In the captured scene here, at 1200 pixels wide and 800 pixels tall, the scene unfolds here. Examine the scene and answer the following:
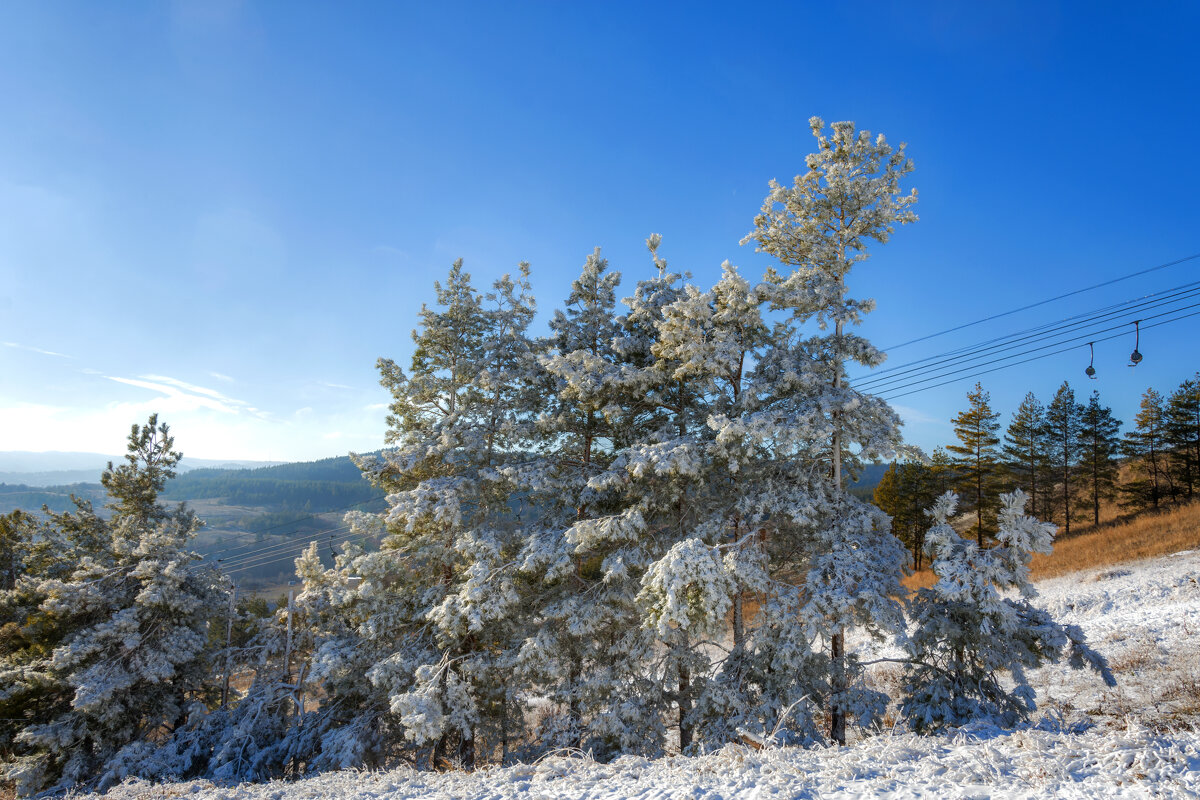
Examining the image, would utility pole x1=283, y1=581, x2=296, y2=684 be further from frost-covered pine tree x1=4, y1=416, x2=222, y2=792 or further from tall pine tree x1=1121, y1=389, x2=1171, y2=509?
tall pine tree x1=1121, y1=389, x2=1171, y2=509

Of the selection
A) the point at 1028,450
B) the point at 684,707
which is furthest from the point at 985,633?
the point at 1028,450

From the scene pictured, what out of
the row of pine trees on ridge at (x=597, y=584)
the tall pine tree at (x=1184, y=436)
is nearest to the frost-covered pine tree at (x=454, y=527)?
the row of pine trees on ridge at (x=597, y=584)

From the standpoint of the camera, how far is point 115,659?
49.9 feet

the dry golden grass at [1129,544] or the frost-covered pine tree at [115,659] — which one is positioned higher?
the dry golden grass at [1129,544]

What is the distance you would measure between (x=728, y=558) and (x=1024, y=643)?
536 centimetres

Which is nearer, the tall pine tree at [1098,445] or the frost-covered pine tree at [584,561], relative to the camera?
the frost-covered pine tree at [584,561]

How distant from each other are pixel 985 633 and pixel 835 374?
5.75m

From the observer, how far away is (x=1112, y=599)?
1858 centimetres

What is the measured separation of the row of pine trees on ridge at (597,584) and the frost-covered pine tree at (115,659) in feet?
0.27

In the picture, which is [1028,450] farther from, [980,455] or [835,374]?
[835,374]

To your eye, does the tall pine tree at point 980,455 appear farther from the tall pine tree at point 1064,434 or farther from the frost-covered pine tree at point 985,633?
the frost-covered pine tree at point 985,633

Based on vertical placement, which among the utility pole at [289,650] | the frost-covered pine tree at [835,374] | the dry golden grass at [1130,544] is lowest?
the utility pole at [289,650]

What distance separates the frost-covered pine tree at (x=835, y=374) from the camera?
1030 centimetres

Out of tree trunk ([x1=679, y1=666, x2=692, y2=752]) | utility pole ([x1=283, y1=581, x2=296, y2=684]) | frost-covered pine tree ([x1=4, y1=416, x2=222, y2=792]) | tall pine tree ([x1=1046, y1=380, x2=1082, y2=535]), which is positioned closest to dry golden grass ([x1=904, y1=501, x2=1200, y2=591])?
tall pine tree ([x1=1046, y1=380, x2=1082, y2=535])
